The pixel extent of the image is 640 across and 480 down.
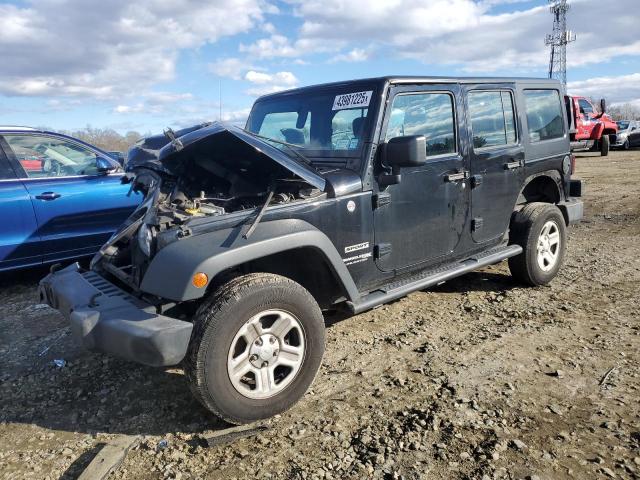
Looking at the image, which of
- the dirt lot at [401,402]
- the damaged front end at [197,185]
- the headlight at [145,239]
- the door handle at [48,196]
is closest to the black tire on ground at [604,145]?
the dirt lot at [401,402]

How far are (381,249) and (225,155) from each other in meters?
1.29

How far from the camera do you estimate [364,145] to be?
11.5ft

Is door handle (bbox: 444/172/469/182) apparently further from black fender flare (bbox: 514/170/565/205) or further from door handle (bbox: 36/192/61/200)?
door handle (bbox: 36/192/61/200)

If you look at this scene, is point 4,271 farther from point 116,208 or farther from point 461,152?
point 461,152

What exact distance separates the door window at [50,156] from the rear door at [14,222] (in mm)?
154

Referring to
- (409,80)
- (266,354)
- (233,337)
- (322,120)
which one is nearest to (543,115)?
(409,80)

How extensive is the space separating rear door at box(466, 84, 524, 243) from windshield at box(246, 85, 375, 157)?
44.3 inches

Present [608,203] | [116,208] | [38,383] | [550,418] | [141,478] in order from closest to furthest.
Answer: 1. [141,478]
2. [550,418]
3. [38,383]
4. [116,208]
5. [608,203]

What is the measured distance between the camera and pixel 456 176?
404 centimetres

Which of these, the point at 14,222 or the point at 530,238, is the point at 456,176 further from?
the point at 14,222

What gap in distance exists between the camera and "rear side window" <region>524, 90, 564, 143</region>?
4836mm

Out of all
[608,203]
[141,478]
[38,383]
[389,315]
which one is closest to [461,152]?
[389,315]

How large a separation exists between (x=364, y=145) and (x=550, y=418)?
2.07 m

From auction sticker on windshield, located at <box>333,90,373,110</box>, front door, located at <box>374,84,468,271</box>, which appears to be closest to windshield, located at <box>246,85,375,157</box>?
auction sticker on windshield, located at <box>333,90,373,110</box>
